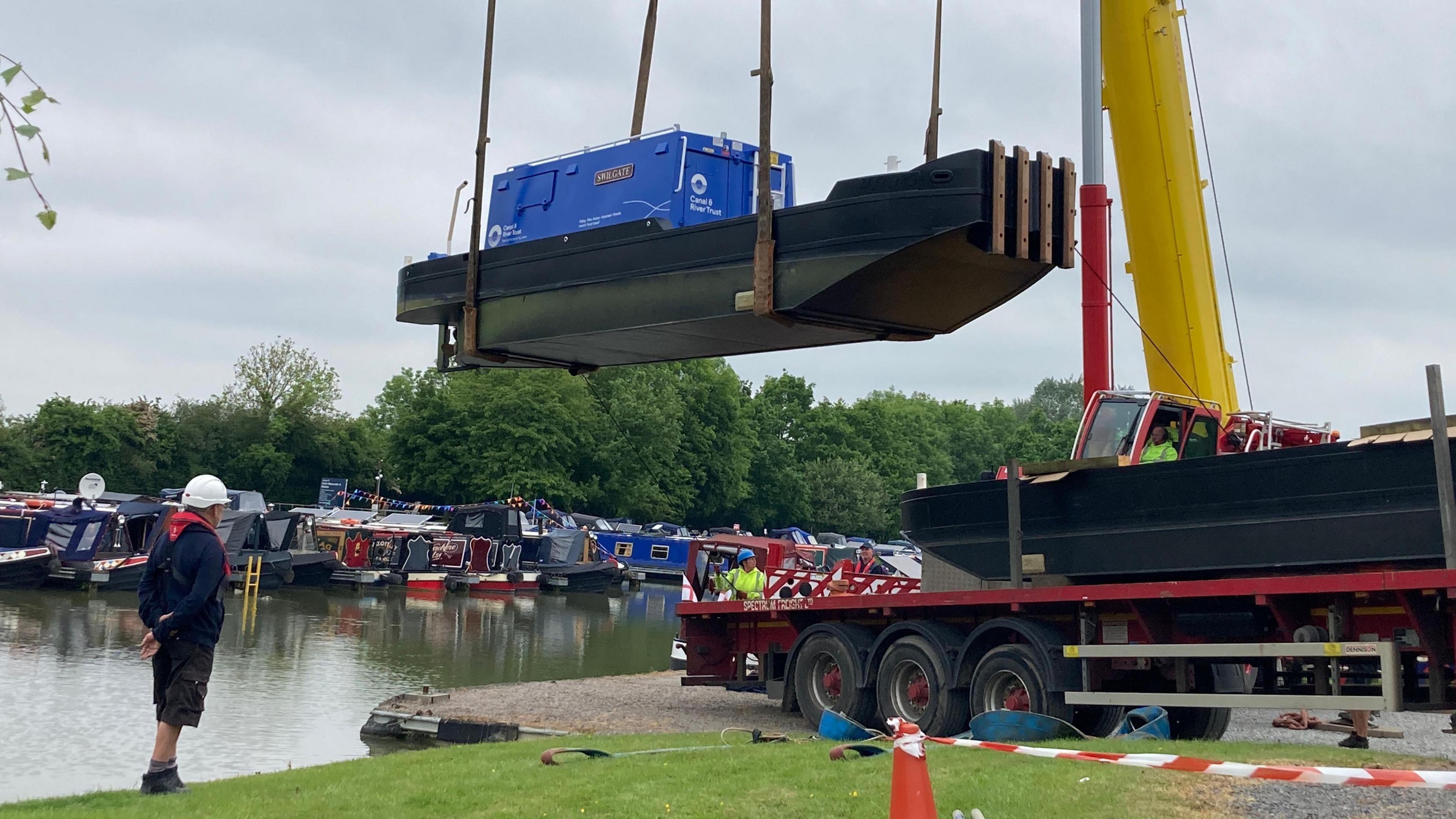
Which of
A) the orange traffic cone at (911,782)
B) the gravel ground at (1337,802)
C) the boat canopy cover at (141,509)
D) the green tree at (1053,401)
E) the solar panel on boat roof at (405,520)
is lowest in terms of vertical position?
the gravel ground at (1337,802)

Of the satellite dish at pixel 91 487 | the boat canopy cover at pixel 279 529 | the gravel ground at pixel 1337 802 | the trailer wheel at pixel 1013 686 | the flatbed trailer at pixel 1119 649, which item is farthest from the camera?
the boat canopy cover at pixel 279 529

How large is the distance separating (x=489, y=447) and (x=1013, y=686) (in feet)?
192

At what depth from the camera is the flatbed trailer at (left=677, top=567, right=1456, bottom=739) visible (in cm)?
922

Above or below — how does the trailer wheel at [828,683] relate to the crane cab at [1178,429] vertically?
below

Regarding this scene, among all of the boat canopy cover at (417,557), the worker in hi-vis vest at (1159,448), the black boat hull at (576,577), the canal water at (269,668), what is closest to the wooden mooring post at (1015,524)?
the worker in hi-vis vest at (1159,448)

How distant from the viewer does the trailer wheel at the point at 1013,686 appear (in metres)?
11.1

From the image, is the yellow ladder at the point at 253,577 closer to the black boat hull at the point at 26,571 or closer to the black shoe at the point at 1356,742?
the black boat hull at the point at 26,571

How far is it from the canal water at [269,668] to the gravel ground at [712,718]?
164 cm

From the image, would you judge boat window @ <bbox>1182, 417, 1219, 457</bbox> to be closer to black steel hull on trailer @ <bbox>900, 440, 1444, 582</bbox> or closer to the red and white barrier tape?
black steel hull on trailer @ <bbox>900, 440, 1444, 582</bbox>

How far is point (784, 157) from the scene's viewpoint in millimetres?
9352

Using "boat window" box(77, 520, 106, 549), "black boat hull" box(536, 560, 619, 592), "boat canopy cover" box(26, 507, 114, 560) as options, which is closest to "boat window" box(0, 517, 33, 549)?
"boat canopy cover" box(26, 507, 114, 560)

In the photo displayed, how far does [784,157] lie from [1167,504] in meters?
3.98

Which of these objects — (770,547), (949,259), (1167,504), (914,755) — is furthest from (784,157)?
(770,547)

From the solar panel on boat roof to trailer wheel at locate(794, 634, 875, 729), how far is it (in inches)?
1478
